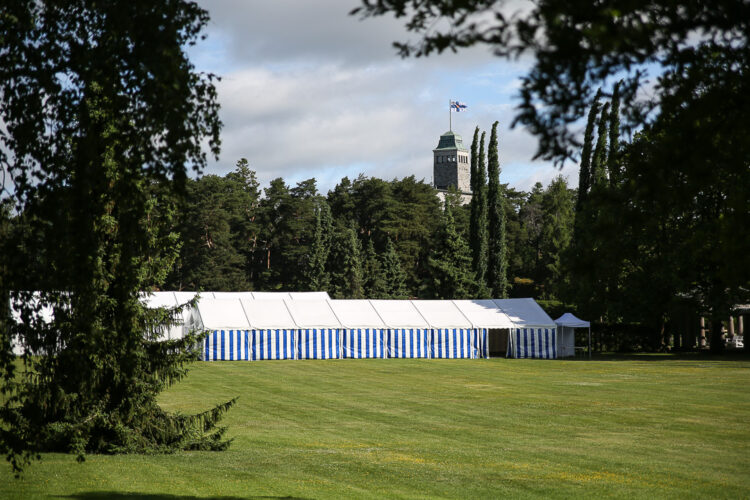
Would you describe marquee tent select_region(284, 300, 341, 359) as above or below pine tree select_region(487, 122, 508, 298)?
below

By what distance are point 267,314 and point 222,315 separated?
77.0 inches

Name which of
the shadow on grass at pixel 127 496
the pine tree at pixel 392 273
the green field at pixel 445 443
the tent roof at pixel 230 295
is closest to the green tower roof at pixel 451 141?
the pine tree at pixel 392 273

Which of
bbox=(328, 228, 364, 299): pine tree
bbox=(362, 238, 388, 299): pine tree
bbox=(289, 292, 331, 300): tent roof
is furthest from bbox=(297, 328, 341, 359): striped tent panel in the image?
bbox=(362, 238, 388, 299): pine tree

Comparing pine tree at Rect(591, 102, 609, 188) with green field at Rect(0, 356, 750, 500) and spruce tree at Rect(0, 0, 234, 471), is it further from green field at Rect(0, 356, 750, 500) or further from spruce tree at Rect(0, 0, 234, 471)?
spruce tree at Rect(0, 0, 234, 471)

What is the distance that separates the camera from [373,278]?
62500 mm

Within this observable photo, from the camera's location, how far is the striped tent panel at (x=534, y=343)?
36312 mm

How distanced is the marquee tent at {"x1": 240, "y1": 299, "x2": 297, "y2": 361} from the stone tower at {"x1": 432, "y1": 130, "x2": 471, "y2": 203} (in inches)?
4497

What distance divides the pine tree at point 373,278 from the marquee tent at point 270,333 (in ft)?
91.7

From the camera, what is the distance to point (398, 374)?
27062mm

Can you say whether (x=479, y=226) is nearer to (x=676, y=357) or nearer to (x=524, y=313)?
(x=524, y=313)

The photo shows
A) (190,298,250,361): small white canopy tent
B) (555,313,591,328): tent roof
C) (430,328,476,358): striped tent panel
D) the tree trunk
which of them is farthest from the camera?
the tree trunk

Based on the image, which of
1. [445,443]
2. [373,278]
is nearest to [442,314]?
[445,443]

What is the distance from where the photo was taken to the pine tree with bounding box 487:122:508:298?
2216 inches

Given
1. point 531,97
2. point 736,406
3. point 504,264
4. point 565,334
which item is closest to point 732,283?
point 531,97
